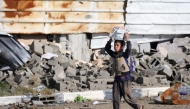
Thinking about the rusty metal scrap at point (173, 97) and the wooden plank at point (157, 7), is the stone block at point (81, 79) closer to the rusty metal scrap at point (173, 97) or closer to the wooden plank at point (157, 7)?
the rusty metal scrap at point (173, 97)

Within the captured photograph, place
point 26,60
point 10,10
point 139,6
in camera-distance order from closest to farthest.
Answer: point 26,60, point 10,10, point 139,6

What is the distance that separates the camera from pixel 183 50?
1602 centimetres

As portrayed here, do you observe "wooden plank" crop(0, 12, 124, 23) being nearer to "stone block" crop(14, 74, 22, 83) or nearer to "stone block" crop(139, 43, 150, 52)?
"stone block" crop(139, 43, 150, 52)

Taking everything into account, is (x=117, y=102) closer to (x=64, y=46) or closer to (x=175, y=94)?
(x=175, y=94)

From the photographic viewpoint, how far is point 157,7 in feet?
52.9

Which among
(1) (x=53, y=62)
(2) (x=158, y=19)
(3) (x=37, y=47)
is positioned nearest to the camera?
(1) (x=53, y=62)

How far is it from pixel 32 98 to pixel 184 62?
505 cm

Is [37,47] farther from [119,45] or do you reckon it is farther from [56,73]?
[119,45]

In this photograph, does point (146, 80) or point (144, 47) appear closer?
point (146, 80)

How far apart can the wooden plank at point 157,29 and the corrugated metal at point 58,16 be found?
65cm

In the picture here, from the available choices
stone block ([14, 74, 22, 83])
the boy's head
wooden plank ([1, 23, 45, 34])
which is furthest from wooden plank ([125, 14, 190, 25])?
the boy's head

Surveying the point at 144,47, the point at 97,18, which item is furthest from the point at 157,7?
the point at 97,18

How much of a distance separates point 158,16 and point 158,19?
0.29 ft

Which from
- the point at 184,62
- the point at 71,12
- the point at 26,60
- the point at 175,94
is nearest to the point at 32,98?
the point at 26,60
